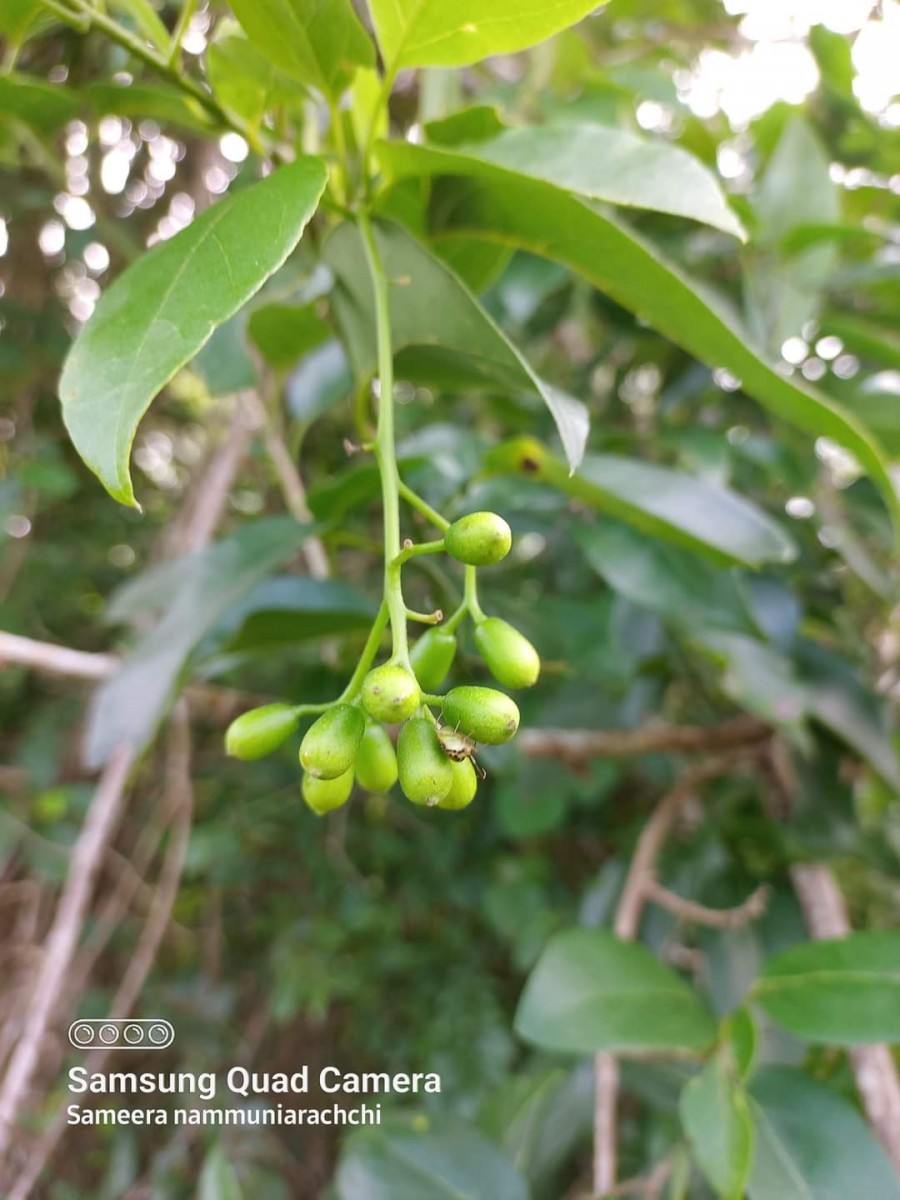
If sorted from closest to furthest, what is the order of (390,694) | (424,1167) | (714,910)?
1. (390,694)
2. (424,1167)
3. (714,910)

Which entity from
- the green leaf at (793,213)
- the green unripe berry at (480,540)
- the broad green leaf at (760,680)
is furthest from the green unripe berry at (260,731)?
the green leaf at (793,213)

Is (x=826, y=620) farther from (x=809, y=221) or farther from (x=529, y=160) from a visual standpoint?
(x=529, y=160)

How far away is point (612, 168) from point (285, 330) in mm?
345

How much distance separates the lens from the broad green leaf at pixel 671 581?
86 centimetres

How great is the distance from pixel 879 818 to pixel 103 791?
1152mm

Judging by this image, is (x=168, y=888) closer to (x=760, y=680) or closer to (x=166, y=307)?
(x=760, y=680)

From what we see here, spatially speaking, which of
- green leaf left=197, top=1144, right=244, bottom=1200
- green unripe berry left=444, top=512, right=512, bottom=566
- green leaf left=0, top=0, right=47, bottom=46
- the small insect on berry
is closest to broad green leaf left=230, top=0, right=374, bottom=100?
green leaf left=0, top=0, right=47, bottom=46

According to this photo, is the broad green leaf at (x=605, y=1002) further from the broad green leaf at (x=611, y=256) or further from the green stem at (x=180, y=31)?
the green stem at (x=180, y=31)

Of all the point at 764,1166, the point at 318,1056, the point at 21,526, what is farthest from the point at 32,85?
the point at 318,1056

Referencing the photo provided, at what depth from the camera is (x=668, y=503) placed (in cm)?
77

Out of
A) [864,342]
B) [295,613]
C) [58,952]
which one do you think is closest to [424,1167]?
[58,952]

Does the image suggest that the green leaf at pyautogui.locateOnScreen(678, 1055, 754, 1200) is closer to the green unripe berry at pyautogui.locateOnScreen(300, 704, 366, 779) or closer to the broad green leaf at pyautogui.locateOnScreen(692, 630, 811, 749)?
the broad green leaf at pyautogui.locateOnScreen(692, 630, 811, 749)

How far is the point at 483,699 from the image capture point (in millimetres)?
469

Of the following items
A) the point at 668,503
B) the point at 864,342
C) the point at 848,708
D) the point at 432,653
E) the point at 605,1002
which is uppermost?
the point at 864,342
